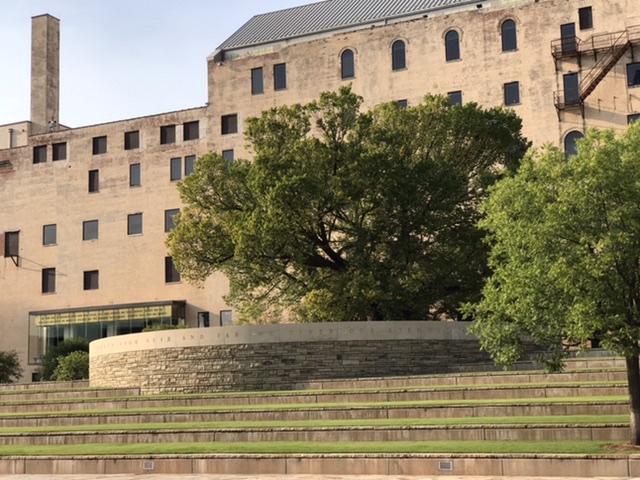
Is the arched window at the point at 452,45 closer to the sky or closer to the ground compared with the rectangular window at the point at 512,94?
closer to the sky

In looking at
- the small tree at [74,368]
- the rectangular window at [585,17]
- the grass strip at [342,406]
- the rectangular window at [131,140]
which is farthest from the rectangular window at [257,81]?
the grass strip at [342,406]

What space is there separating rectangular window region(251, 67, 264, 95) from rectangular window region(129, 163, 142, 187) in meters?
8.95

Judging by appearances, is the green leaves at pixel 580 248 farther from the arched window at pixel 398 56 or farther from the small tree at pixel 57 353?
the small tree at pixel 57 353

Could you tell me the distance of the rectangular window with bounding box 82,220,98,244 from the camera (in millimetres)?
61312

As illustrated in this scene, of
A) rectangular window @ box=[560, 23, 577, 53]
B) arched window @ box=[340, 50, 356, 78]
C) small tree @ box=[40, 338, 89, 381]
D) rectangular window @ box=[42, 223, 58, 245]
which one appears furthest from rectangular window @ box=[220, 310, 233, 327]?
rectangular window @ box=[560, 23, 577, 53]

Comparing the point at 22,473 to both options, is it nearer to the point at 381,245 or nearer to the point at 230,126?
the point at 381,245

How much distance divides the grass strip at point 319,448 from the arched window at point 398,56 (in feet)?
110

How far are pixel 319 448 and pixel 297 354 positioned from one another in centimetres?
1295

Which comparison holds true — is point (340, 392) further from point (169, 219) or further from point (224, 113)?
point (224, 113)

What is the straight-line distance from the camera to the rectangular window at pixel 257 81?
189 ft

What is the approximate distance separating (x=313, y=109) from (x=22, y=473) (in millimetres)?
20895

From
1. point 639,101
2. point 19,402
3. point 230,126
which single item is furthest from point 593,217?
point 230,126

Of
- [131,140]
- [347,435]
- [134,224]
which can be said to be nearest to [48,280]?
[134,224]

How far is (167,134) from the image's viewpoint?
2373 inches
